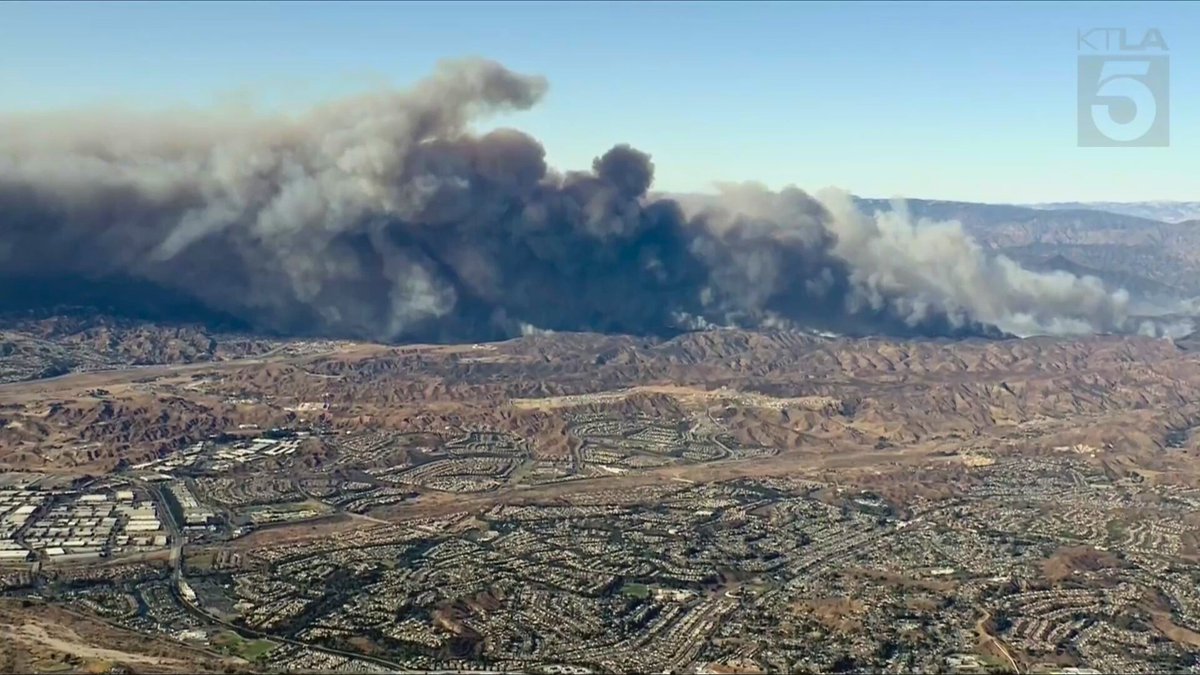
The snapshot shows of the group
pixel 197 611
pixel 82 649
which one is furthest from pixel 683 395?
pixel 82 649

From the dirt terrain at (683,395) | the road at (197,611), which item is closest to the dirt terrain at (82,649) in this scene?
the road at (197,611)

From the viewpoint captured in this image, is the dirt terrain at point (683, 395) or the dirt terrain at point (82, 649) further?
the dirt terrain at point (683, 395)

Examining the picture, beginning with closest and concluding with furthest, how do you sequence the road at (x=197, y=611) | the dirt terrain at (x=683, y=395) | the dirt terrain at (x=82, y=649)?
the dirt terrain at (x=82, y=649)
the road at (x=197, y=611)
the dirt terrain at (x=683, y=395)

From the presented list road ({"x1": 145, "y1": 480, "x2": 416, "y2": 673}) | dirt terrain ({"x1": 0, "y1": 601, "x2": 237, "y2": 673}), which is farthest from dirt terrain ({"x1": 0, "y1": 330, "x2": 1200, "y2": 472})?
dirt terrain ({"x1": 0, "y1": 601, "x2": 237, "y2": 673})

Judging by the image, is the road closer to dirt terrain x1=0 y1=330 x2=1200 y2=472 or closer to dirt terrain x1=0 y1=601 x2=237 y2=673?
dirt terrain x1=0 y1=601 x2=237 y2=673

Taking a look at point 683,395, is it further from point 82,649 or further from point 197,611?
point 82,649

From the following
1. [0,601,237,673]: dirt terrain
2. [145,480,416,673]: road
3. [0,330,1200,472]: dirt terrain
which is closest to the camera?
[0,601,237,673]: dirt terrain

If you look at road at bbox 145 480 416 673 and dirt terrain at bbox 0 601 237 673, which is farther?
road at bbox 145 480 416 673

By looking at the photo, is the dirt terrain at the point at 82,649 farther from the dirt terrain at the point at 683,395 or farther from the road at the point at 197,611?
the dirt terrain at the point at 683,395

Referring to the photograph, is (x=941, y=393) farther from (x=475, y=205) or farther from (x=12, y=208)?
(x=12, y=208)

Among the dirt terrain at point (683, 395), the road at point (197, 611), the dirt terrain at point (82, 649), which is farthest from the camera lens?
the dirt terrain at point (683, 395)

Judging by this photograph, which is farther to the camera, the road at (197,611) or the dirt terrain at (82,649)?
the road at (197,611)
